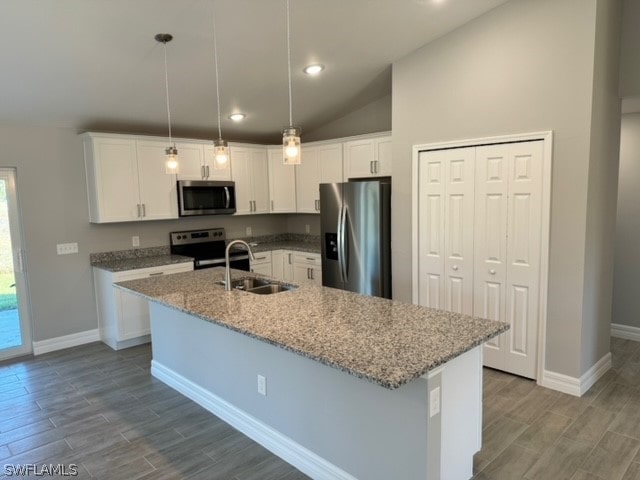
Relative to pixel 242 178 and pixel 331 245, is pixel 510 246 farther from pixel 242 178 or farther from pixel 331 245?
pixel 242 178

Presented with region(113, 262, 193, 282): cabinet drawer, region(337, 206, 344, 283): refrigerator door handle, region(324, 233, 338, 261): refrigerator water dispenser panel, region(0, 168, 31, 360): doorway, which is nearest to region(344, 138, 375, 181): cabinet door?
region(337, 206, 344, 283): refrigerator door handle

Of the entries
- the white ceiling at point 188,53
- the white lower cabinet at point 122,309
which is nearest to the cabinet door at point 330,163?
the white ceiling at point 188,53

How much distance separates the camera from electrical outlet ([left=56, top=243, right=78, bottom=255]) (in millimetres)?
4543

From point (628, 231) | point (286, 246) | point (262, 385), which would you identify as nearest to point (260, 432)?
point (262, 385)

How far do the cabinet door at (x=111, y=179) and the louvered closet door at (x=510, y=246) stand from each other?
3547 mm

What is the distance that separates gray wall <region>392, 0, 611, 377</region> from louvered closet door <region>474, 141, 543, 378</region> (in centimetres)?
13

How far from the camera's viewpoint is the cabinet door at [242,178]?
5.61m

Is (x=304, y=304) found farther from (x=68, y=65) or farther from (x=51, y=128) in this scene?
(x=51, y=128)

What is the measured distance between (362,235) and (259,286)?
54.3 inches

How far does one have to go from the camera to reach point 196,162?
17.0 feet

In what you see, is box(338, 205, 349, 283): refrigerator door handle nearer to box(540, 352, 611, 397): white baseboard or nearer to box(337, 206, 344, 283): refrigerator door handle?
box(337, 206, 344, 283): refrigerator door handle

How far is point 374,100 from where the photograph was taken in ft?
17.4

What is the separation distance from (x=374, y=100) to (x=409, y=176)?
1.58 meters
